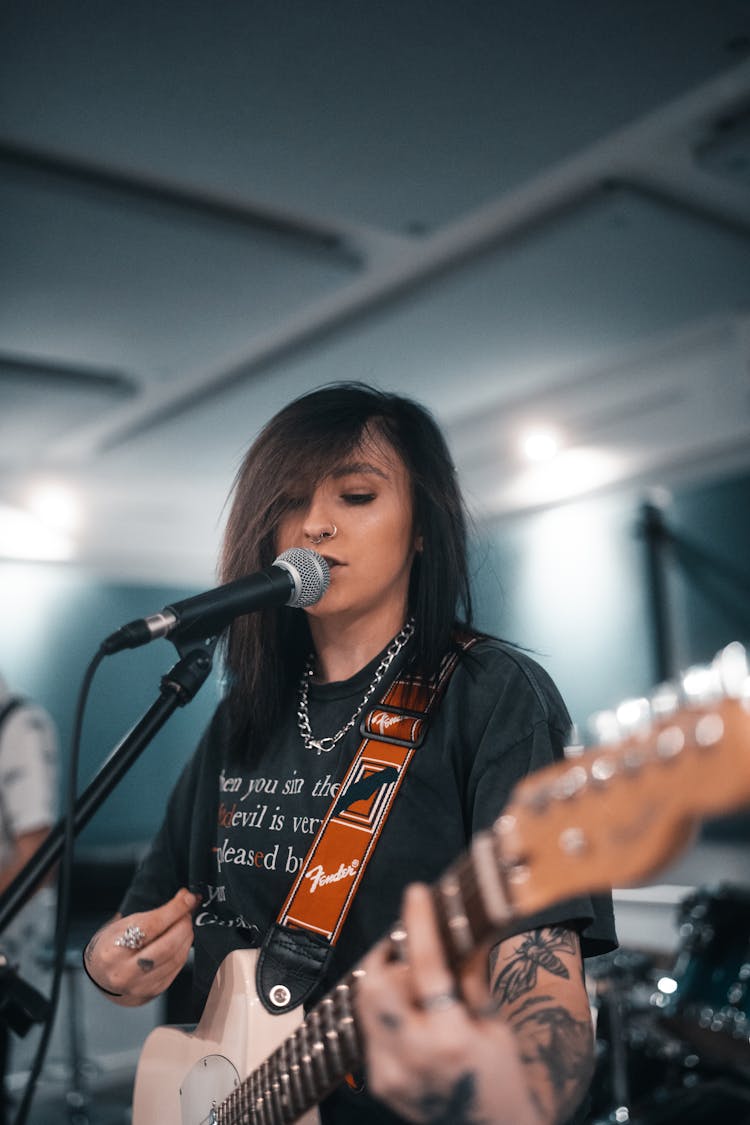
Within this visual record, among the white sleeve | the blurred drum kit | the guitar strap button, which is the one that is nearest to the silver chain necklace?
the guitar strap button

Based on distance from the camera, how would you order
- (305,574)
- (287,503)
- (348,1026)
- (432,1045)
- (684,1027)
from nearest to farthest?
(432,1045), (348,1026), (305,574), (287,503), (684,1027)

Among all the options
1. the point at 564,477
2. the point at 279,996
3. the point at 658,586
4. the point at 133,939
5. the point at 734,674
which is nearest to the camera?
the point at 734,674

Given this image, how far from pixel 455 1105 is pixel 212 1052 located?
65cm

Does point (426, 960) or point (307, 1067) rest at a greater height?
point (426, 960)

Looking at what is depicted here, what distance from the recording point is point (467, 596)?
1715 mm

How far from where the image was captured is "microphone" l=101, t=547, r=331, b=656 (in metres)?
1.31

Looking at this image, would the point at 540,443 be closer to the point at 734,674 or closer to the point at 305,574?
the point at 305,574

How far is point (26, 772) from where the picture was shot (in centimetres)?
292

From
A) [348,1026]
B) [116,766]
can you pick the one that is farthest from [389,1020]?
[116,766]

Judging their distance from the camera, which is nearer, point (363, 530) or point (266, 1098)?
point (266, 1098)

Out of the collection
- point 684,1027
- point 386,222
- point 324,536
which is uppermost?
point 386,222

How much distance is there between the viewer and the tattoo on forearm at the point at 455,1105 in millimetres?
864

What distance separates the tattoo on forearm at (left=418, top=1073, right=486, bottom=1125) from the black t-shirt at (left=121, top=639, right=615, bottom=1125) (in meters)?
0.33

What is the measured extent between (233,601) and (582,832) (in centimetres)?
73
